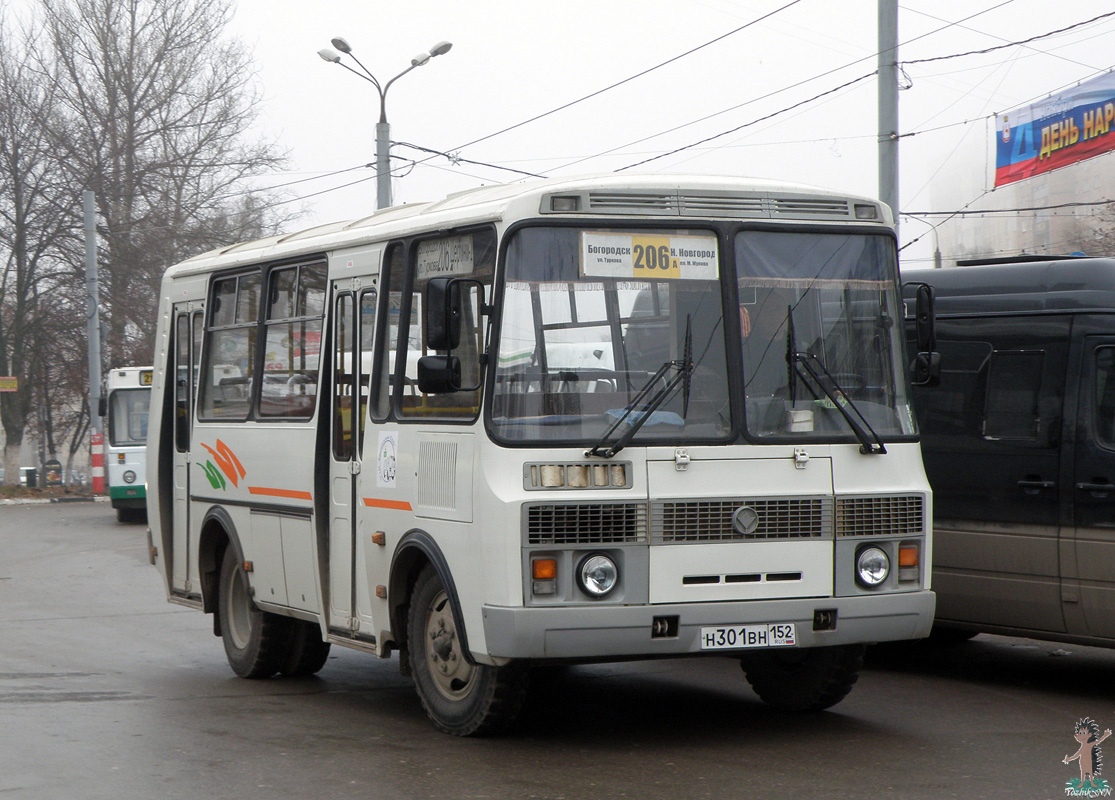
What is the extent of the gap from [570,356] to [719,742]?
2.13m

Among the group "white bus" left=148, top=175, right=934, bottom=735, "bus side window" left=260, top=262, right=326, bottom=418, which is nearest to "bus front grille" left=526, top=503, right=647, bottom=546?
"white bus" left=148, top=175, right=934, bottom=735

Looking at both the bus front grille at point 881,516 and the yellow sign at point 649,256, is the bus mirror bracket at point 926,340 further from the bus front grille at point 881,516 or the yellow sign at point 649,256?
the yellow sign at point 649,256

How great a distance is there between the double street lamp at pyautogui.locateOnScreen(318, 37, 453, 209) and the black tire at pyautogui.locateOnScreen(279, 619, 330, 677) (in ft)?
55.0

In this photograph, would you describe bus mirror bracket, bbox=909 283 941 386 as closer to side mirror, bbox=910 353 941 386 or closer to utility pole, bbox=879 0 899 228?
side mirror, bbox=910 353 941 386

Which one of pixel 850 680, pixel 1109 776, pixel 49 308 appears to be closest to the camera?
pixel 1109 776

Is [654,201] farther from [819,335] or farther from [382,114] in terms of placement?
[382,114]

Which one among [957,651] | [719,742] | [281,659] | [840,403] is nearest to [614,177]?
[840,403]

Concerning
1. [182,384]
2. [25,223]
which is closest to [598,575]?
[182,384]

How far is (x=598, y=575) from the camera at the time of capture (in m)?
7.02

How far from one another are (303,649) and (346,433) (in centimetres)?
214

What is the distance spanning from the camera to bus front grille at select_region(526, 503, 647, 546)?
6945 mm

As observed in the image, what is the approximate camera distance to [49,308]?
135 feet

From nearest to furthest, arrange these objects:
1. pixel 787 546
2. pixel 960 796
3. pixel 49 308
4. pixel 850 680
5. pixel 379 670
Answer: pixel 960 796 < pixel 787 546 < pixel 850 680 < pixel 379 670 < pixel 49 308

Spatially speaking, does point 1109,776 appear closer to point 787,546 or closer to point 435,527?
point 787,546
